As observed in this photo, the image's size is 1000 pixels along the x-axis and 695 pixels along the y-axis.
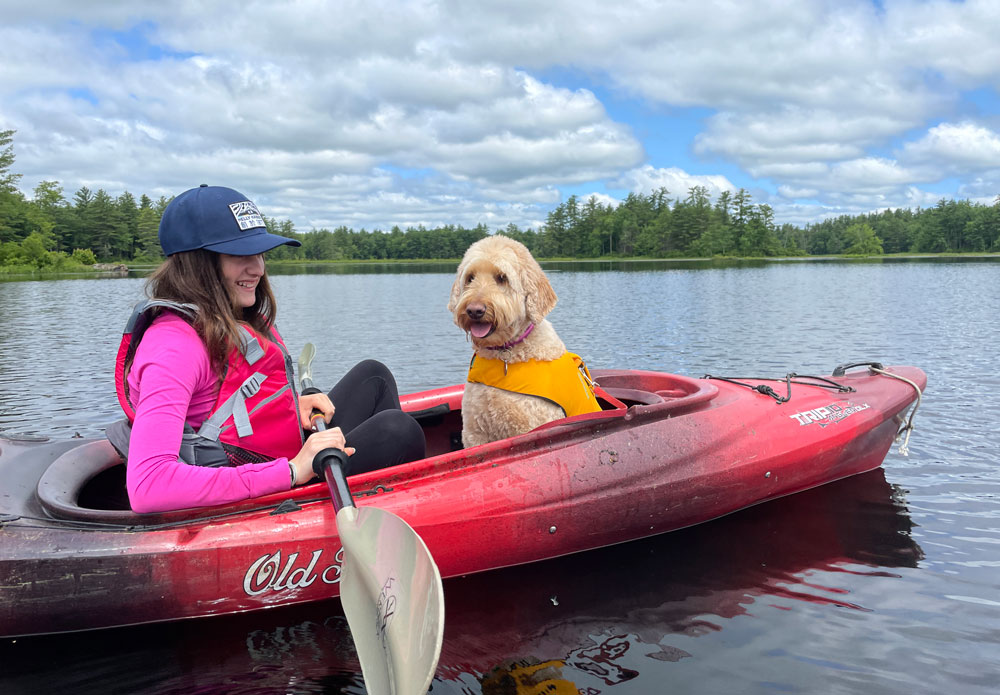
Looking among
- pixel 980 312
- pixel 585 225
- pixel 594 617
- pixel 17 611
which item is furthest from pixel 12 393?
pixel 585 225

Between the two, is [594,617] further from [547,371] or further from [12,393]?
[12,393]

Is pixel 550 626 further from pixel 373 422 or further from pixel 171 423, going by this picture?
pixel 171 423

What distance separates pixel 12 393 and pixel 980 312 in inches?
848

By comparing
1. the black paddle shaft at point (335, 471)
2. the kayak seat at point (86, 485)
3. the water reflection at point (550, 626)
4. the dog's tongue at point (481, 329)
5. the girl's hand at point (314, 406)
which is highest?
the dog's tongue at point (481, 329)

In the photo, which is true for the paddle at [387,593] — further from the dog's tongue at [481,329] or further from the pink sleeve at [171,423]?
the dog's tongue at [481,329]

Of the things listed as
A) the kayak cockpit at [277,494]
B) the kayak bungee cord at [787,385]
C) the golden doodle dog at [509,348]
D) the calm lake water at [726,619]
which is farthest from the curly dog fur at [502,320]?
the kayak bungee cord at [787,385]

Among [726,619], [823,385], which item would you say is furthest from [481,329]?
[823,385]

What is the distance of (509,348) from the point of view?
4.07 metres

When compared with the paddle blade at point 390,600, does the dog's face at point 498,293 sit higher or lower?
higher

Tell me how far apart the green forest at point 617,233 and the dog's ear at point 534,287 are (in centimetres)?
7451

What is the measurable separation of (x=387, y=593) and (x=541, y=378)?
65.6 inches

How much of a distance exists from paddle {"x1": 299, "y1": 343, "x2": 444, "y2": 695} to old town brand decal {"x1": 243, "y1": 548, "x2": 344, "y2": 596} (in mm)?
426

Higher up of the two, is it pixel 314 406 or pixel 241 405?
pixel 241 405

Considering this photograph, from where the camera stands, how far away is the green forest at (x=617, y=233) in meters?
89.4
